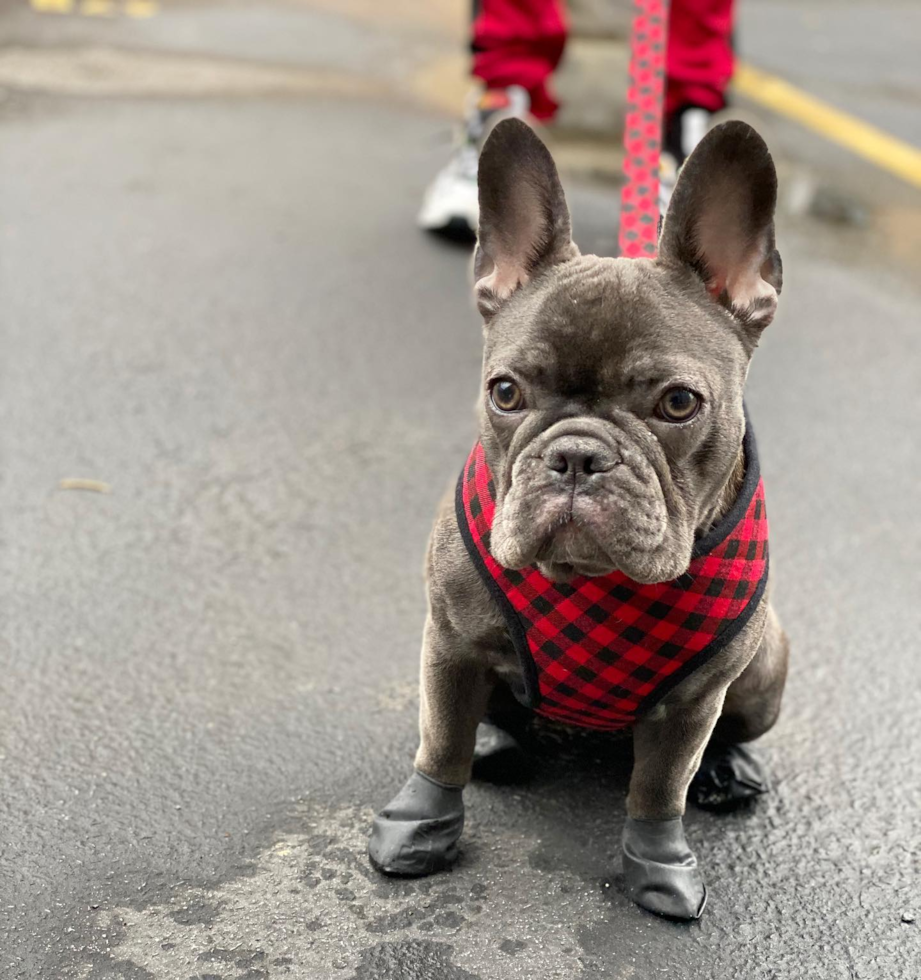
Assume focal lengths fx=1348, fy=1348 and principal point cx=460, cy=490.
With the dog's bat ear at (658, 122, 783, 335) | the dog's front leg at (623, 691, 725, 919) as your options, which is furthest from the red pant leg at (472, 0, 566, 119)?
the dog's front leg at (623, 691, 725, 919)

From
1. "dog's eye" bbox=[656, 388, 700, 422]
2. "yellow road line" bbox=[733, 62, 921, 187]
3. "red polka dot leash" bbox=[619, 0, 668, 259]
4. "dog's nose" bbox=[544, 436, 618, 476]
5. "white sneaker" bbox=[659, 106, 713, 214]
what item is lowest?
"yellow road line" bbox=[733, 62, 921, 187]

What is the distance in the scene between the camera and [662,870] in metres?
2.64

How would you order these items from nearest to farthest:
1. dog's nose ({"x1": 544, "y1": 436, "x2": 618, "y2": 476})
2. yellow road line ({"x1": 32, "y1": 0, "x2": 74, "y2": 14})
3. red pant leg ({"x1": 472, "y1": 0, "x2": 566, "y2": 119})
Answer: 1. dog's nose ({"x1": 544, "y1": 436, "x2": 618, "y2": 476})
2. red pant leg ({"x1": 472, "y1": 0, "x2": 566, "y2": 119})
3. yellow road line ({"x1": 32, "y1": 0, "x2": 74, "y2": 14})

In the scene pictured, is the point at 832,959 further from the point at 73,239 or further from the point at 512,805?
the point at 73,239

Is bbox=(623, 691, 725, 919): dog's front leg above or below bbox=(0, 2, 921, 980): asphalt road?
above

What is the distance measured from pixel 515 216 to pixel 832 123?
711 centimetres

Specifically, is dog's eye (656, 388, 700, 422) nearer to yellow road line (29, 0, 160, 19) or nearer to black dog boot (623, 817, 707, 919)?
black dog boot (623, 817, 707, 919)

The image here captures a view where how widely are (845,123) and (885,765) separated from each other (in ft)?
21.9

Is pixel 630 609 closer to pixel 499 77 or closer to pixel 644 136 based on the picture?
pixel 644 136

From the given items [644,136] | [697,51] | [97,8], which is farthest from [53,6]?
[644,136]

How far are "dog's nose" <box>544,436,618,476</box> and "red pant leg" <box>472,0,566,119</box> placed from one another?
4377 millimetres

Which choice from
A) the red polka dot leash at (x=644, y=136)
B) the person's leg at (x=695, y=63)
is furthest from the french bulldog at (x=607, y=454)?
the person's leg at (x=695, y=63)

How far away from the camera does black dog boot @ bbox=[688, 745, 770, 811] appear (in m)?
2.97

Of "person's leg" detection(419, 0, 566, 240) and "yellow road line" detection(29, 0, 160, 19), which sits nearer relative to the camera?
"person's leg" detection(419, 0, 566, 240)
